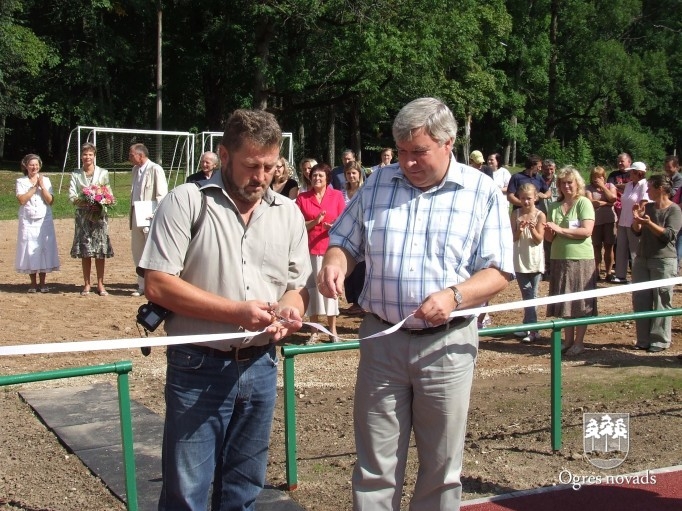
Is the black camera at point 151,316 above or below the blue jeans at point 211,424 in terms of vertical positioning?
above

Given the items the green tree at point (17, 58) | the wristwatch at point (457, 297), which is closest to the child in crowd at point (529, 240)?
the wristwatch at point (457, 297)

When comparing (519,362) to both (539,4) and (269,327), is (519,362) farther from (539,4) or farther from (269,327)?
(539,4)

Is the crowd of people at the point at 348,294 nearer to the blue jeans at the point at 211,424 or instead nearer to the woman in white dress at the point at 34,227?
the blue jeans at the point at 211,424

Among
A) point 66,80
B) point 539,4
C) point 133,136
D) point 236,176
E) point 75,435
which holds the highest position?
point 539,4

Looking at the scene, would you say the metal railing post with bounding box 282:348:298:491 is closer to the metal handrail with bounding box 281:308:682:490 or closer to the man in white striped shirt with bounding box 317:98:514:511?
the metal handrail with bounding box 281:308:682:490

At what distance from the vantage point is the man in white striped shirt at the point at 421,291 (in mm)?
3693

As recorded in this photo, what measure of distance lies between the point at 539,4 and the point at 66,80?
34.0 meters

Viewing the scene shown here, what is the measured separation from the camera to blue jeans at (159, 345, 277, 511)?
342 centimetres

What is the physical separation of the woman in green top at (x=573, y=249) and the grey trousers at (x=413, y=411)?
5543 mm

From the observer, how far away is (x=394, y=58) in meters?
40.6

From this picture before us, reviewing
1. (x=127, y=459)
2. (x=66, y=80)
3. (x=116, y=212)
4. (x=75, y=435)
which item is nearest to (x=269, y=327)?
(x=127, y=459)

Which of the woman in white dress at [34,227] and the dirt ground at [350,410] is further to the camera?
the woman in white dress at [34,227]

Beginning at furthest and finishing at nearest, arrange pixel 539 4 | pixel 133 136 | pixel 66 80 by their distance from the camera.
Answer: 1. pixel 539 4
2. pixel 66 80
3. pixel 133 136

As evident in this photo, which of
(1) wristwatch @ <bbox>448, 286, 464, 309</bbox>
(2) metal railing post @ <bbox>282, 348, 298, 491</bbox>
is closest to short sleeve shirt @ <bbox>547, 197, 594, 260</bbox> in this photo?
(2) metal railing post @ <bbox>282, 348, 298, 491</bbox>
